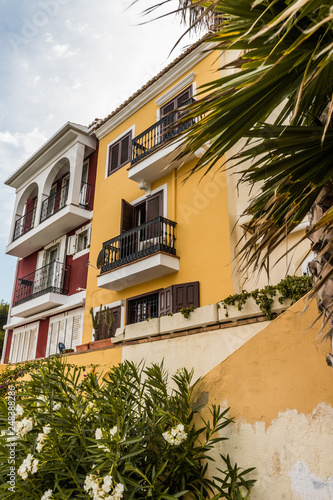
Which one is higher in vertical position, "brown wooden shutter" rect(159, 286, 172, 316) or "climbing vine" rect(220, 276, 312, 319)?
"brown wooden shutter" rect(159, 286, 172, 316)

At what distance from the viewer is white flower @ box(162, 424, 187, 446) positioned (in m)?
3.60

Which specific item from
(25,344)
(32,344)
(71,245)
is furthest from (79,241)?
(25,344)

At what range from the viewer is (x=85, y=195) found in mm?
15102

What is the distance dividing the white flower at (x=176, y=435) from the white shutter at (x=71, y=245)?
11.7 metres

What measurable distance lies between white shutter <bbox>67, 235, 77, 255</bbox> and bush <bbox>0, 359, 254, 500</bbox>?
1073 centimetres

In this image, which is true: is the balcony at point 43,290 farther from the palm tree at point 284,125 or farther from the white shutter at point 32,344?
the palm tree at point 284,125

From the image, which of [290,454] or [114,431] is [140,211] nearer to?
[114,431]

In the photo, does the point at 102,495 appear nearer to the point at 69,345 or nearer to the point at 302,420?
the point at 302,420

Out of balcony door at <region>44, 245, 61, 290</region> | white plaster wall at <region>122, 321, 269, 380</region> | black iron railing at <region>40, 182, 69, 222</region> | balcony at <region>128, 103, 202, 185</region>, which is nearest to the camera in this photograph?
white plaster wall at <region>122, 321, 269, 380</region>

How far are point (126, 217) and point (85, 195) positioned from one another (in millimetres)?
3502

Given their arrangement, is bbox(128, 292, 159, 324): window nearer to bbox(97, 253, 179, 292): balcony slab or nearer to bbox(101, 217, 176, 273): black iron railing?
bbox(97, 253, 179, 292): balcony slab

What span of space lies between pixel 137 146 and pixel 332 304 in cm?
1068

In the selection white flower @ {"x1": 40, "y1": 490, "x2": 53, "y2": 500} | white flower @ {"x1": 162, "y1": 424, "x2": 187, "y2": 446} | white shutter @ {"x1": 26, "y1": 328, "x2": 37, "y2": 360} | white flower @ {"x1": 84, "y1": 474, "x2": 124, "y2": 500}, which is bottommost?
white flower @ {"x1": 40, "y1": 490, "x2": 53, "y2": 500}

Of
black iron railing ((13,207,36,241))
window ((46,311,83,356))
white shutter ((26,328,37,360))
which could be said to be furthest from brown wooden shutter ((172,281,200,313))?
black iron railing ((13,207,36,241))
